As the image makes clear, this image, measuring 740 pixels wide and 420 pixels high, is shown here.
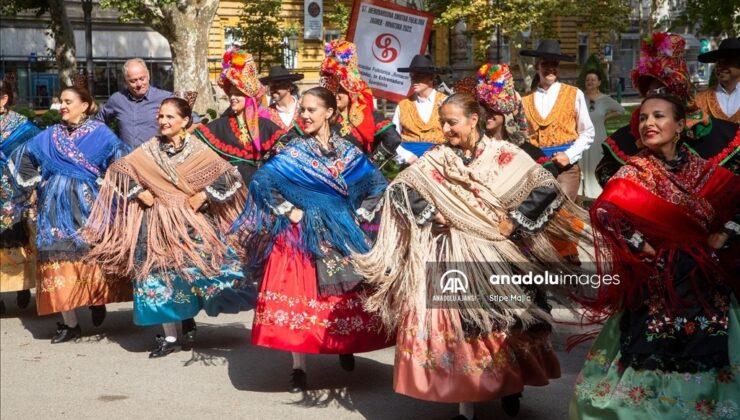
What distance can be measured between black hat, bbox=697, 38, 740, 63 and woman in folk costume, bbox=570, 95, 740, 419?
2.30 metres

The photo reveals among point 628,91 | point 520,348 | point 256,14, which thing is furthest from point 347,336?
point 628,91

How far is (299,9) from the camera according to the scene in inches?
1522

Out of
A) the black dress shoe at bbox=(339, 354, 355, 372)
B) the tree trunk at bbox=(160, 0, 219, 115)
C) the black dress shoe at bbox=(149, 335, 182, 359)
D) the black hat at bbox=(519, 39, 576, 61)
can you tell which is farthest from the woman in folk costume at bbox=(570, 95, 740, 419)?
the tree trunk at bbox=(160, 0, 219, 115)

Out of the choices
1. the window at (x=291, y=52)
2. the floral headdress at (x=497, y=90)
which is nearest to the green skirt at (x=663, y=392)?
the floral headdress at (x=497, y=90)

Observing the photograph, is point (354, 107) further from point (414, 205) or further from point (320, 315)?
point (414, 205)

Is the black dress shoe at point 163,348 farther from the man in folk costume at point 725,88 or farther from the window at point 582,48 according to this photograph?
the window at point 582,48

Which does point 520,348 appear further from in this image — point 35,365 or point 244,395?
point 35,365

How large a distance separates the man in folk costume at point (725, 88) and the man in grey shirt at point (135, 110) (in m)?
4.24

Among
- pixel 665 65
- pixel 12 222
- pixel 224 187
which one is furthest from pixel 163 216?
pixel 665 65

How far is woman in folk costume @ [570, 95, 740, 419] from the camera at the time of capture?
4730mm

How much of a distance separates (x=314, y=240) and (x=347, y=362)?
97 centimetres

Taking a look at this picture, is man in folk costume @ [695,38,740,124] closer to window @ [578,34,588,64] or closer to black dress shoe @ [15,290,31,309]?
black dress shoe @ [15,290,31,309]

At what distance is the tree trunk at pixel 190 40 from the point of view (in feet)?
70.9

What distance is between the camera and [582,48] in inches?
1938
